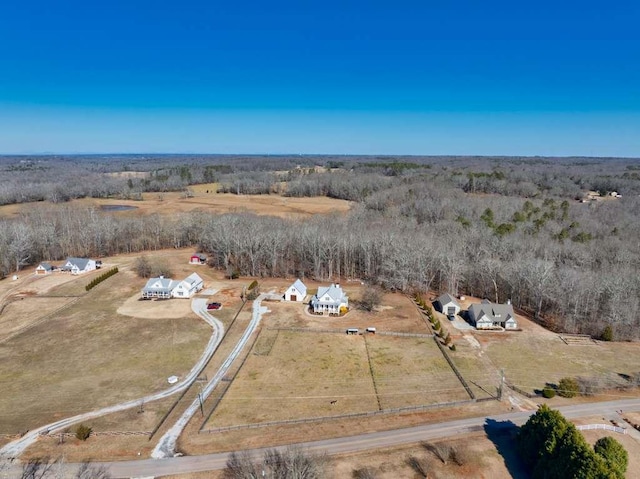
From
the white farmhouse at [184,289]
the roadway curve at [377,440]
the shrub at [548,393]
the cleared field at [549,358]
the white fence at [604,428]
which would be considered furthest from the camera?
the white farmhouse at [184,289]

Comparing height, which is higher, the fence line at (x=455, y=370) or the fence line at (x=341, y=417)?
the fence line at (x=455, y=370)

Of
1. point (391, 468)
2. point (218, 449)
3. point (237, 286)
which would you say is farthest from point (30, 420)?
point (237, 286)

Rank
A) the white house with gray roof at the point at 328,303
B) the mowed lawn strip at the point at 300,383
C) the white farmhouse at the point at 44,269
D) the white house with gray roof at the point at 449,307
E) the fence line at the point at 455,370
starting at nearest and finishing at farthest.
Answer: the mowed lawn strip at the point at 300,383 → the fence line at the point at 455,370 → the white house with gray roof at the point at 328,303 → the white house with gray roof at the point at 449,307 → the white farmhouse at the point at 44,269

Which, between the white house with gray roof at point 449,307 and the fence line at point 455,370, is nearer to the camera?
the fence line at point 455,370

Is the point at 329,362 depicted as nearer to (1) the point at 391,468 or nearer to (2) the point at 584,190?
(1) the point at 391,468

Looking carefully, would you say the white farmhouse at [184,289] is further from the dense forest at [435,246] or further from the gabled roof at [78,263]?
the gabled roof at [78,263]

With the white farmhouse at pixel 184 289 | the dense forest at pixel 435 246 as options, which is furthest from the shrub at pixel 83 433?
the dense forest at pixel 435 246
